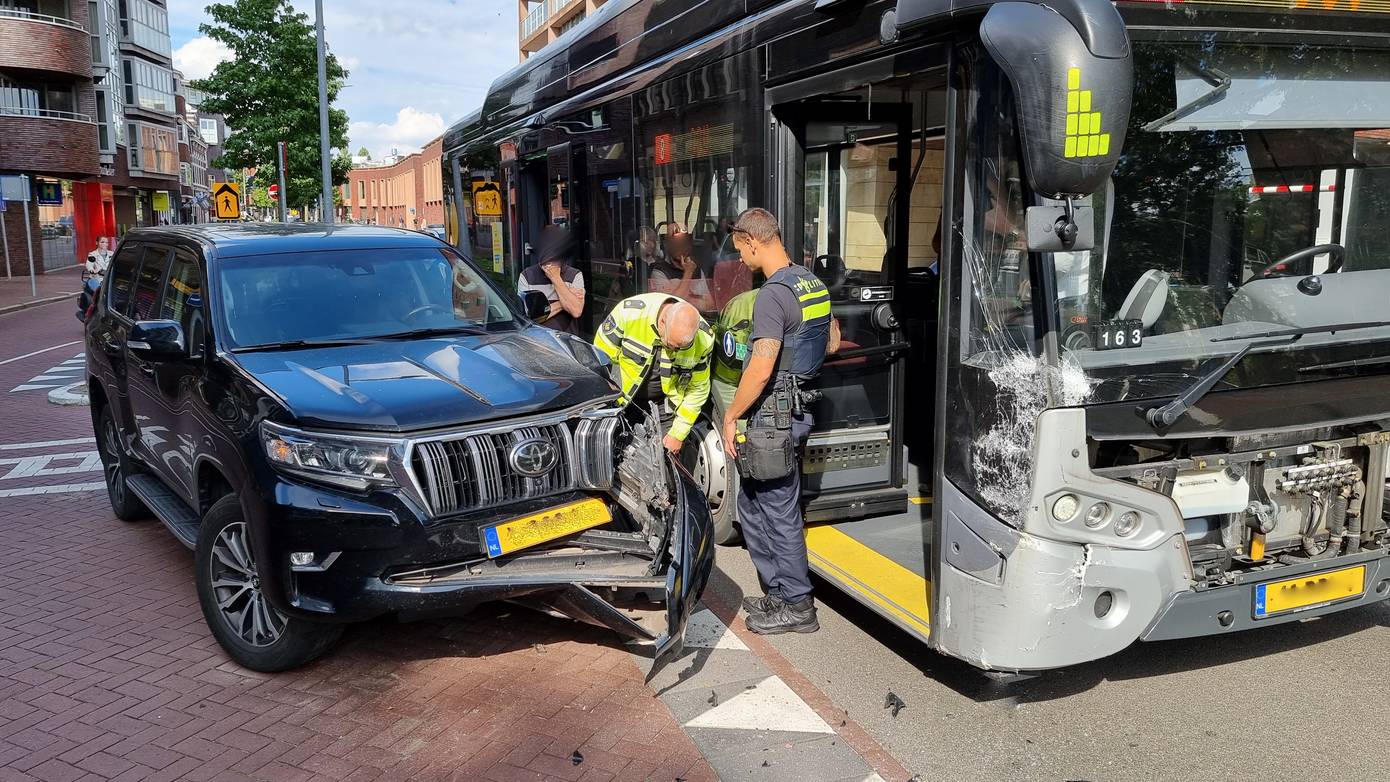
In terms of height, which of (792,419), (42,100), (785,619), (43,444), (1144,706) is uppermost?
(42,100)

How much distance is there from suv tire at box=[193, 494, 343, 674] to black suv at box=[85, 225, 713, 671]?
10mm

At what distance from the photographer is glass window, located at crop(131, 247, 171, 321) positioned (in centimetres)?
591

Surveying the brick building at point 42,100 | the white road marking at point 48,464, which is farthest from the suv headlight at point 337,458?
the brick building at point 42,100

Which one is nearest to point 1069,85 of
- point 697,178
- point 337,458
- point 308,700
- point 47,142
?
point 337,458

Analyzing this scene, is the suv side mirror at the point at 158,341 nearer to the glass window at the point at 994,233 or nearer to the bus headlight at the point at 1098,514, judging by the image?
the glass window at the point at 994,233

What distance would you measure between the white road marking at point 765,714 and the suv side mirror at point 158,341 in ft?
9.76

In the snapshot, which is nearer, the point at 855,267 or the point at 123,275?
the point at 855,267

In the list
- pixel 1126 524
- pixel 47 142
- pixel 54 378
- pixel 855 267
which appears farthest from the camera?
pixel 47 142

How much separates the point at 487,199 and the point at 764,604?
755cm

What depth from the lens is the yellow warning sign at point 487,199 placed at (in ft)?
36.3

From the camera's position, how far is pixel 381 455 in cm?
411

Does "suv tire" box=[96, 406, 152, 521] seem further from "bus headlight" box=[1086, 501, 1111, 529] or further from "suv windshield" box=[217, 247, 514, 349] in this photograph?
"bus headlight" box=[1086, 501, 1111, 529]

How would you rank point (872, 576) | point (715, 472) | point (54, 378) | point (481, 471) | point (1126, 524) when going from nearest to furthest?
point (1126, 524) < point (481, 471) < point (872, 576) < point (715, 472) < point (54, 378)

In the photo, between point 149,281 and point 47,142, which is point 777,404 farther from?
point 47,142
